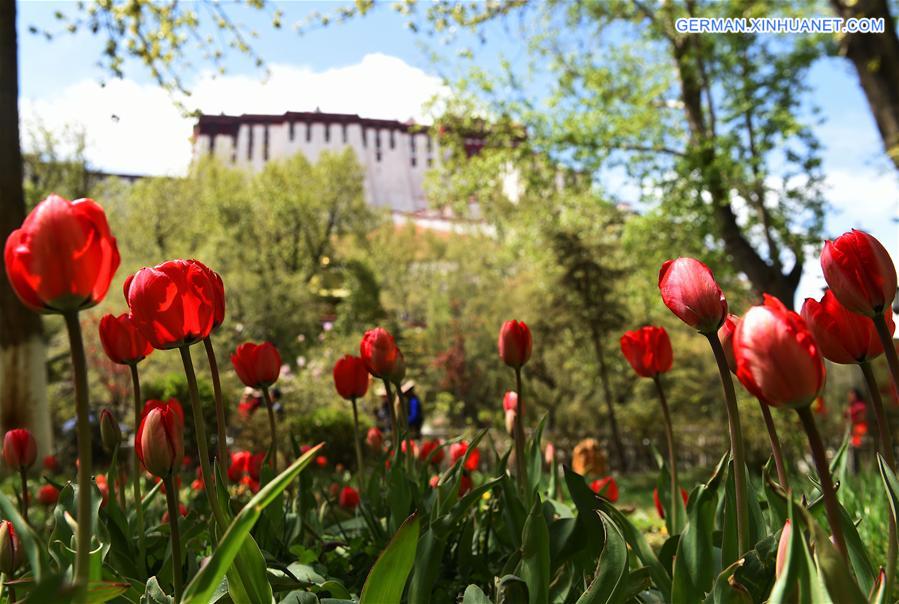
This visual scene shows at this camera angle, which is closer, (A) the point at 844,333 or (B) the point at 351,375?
(A) the point at 844,333

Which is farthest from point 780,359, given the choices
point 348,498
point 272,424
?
point 348,498

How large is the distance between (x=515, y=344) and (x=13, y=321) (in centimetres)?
627

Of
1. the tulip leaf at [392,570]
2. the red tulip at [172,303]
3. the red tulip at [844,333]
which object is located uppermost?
the red tulip at [172,303]

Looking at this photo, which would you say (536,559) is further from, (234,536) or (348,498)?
(348,498)

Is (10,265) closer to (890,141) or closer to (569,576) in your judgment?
(569,576)

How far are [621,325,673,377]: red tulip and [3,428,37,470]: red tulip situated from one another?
61.2 inches

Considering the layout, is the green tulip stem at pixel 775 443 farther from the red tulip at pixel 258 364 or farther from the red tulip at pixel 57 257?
the red tulip at pixel 258 364

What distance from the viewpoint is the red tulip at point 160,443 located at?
3.81 ft

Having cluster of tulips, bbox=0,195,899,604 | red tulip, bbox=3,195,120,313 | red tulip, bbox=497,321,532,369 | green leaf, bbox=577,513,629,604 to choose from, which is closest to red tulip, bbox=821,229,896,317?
cluster of tulips, bbox=0,195,899,604

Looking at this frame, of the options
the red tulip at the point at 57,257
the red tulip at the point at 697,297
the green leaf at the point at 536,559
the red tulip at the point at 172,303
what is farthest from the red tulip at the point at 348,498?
the red tulip at the point at 57,257

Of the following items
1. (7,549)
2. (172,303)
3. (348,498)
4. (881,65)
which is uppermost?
(881,65)

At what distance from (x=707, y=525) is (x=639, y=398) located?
620 inches

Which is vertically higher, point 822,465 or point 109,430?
point 822,465

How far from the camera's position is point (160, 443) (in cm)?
116
